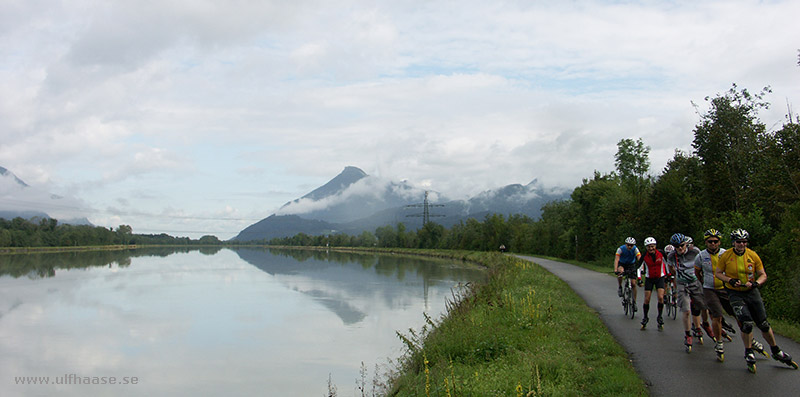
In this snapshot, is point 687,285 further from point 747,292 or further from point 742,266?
point 742,266

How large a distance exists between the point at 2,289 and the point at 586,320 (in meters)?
38.8

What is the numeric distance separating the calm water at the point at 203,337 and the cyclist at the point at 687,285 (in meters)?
7.10

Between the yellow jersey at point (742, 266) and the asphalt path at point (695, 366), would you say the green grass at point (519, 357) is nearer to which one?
the asphalt path at point (695, 366)

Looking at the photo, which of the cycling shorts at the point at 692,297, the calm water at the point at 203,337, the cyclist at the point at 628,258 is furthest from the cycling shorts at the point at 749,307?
the calm water at the point at 203,337

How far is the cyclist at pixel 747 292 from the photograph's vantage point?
28.0ft

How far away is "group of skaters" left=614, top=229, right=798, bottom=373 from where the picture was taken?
28.2 ft

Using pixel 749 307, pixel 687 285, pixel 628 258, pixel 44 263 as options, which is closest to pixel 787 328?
pixel 687 285

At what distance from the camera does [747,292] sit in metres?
8.74

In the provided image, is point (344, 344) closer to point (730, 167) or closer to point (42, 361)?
point (42, 361)

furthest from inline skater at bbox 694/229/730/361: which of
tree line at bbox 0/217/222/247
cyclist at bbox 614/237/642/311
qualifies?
tree line at bbox 0/217/222/247

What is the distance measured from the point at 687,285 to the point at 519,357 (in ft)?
12.3

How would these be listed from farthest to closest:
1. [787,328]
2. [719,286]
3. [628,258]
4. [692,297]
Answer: [628,258]
[787,328]
[692,297]
[719,286]

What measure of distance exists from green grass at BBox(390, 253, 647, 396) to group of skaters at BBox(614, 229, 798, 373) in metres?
1.60

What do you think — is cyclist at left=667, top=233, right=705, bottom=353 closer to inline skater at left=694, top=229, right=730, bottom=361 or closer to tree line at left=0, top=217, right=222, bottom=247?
inline skater at left=694, top=229, right=730, bottom=361
